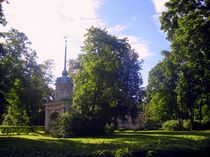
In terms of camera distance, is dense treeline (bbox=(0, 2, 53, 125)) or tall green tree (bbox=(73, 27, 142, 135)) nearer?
tall green tree (bbox=(73, 27, 142, 135))

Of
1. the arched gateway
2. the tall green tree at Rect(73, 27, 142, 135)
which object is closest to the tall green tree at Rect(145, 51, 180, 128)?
the tall green tree at Rect(73, 27, 142, 135)

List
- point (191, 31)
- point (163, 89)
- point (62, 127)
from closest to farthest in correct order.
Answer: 1. point (191, 31)
2. point (62, 127)
3. point (163, 89)

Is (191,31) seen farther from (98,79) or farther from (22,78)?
(22,78)

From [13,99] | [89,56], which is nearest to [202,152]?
[89,56]

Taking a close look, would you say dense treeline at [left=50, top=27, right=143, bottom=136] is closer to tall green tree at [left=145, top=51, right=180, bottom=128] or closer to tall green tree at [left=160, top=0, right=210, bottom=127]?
tall green tree at [left=160, top=0, right=210, bottom=127]

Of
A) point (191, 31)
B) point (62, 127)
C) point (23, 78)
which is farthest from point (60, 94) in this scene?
point (191, 31)

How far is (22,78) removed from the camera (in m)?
53.5

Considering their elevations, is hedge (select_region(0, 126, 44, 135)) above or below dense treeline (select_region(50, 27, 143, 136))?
below

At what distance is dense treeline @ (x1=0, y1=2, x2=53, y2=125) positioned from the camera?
4922cm

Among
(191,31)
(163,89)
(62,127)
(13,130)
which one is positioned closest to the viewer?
(191,31)

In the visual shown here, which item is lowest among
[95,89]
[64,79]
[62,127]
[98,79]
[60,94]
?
[62,127]

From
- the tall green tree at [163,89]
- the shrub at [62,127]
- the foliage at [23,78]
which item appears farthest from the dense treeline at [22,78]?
the tall green tree at [163,89]

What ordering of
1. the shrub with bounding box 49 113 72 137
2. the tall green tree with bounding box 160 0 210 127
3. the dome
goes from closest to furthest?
1. the tall green tree with bounding box 160 0 210 127
2. the shrub with bounding box 49 113 72 137
3. the dome

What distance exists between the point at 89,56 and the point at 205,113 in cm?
3279
